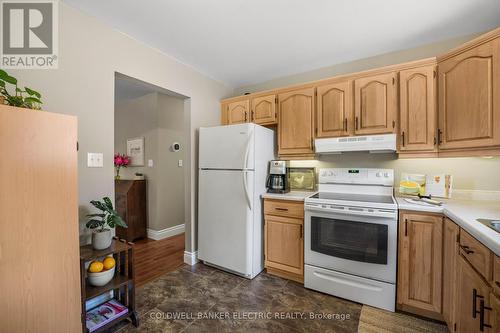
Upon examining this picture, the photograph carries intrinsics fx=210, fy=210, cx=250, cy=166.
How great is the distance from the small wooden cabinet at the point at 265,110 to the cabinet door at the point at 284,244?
1213 millimetres

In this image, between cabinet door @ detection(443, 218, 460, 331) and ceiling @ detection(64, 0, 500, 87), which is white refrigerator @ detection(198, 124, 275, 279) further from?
cabinet door @ detection(443, 218, 460, 331)

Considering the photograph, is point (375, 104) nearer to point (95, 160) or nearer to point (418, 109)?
point (418, 109)

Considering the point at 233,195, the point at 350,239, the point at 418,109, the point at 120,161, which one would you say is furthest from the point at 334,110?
the point at 120,161

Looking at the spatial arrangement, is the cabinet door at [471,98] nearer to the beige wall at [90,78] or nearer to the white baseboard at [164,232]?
the beige wall at [90,78]

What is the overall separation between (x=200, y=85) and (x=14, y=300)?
2.51 meters

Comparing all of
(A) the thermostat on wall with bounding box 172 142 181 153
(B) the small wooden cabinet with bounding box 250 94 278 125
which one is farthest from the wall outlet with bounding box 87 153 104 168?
(A) the thermostat on wall with bounding box 172 142 181 153

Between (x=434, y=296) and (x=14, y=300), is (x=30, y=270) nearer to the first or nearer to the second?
(x=14, y=300)

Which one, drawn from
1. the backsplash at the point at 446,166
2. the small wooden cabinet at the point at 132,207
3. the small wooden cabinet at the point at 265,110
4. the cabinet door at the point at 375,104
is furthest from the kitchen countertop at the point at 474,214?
the small wooden cabinet at the point at 132,207

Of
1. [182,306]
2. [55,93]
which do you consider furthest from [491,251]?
[55,93]

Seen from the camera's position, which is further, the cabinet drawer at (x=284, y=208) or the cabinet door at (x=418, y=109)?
the cabinet drawer at (x=284, y=208)

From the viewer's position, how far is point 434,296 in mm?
1628

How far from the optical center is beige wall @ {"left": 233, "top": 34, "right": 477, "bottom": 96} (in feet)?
6.93

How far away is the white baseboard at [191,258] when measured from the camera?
8.69ft

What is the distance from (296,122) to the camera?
253 centimetres
